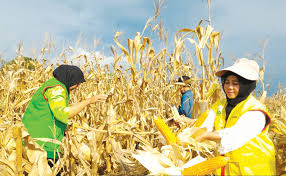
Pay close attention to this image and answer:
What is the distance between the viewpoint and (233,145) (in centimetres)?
160

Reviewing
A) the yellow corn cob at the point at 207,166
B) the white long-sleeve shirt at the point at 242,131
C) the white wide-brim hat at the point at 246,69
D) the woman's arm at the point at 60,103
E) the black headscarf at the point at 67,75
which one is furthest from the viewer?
the black headscarf at the point at 67,75

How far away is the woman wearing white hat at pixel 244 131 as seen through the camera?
161 cm

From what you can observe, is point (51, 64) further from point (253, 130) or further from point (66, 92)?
point (253, 130)

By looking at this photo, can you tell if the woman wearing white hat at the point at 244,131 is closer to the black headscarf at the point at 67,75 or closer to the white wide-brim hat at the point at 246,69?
the white wide-brim hat at the point at 246,69

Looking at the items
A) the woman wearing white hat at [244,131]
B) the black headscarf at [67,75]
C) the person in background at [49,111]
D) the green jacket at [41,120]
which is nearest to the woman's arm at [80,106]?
the person in background at [49,111]

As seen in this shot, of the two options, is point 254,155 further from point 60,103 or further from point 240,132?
point 60,103

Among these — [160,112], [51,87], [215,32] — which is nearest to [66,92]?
[51,87]

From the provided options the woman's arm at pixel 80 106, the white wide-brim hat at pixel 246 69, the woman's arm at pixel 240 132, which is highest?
the white wide-brim hat at pixel 246 69

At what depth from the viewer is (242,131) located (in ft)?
5.28

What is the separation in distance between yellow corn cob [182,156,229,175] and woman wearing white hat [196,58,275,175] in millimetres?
181

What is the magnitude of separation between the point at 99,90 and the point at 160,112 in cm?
166

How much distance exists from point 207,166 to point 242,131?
1.33 ft

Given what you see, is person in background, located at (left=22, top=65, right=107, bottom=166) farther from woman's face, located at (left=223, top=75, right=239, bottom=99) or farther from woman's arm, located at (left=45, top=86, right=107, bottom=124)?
woman's face, located at (left=223, top=75, right=239, bottom=99)

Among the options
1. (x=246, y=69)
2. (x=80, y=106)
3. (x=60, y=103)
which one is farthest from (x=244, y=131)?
(x=60, y=103)
